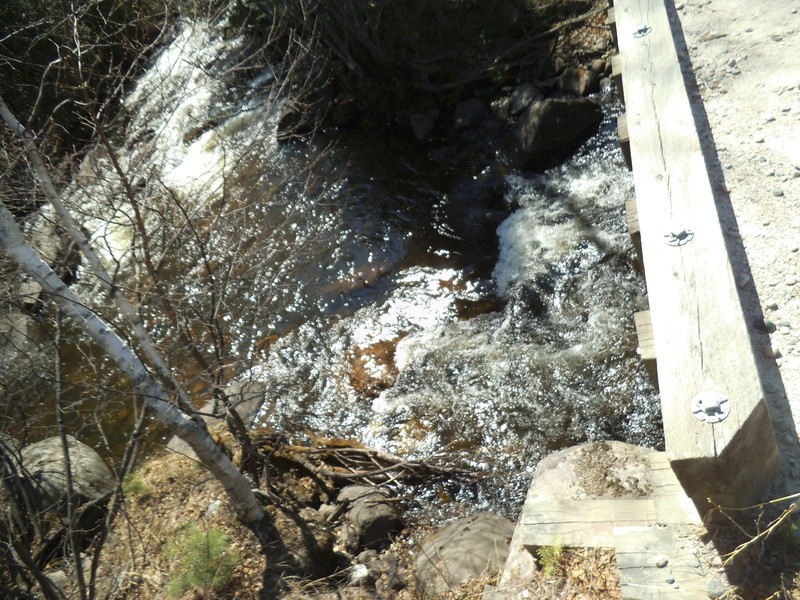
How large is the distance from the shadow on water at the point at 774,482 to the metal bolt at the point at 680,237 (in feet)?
1.84

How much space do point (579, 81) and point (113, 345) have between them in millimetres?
6576

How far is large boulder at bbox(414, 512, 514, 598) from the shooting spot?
4.33 meters

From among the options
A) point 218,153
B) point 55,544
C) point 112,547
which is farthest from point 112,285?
point 218,153

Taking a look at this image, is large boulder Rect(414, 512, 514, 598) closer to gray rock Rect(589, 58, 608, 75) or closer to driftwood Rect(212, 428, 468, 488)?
driftwood Rect(212, 428, 468, 488)

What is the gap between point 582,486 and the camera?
3803 millimetres

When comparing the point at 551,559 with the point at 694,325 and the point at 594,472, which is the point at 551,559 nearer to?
the point at 594,472

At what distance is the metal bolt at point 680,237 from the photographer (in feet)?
10.4

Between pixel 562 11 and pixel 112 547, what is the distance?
27.2 feet

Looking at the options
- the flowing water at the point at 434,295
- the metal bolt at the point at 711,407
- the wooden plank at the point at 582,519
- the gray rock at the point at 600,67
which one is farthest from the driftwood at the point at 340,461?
the gray rock at the point at 600,67

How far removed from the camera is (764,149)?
→ 4301mm

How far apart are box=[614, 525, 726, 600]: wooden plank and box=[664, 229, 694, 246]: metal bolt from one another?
51.6 inches

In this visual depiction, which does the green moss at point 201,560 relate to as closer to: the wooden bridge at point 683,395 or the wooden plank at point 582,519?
the wooden bridge at point 683,395

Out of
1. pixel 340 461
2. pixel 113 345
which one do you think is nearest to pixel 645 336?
pixel 113 345

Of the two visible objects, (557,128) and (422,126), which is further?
(422,126)
